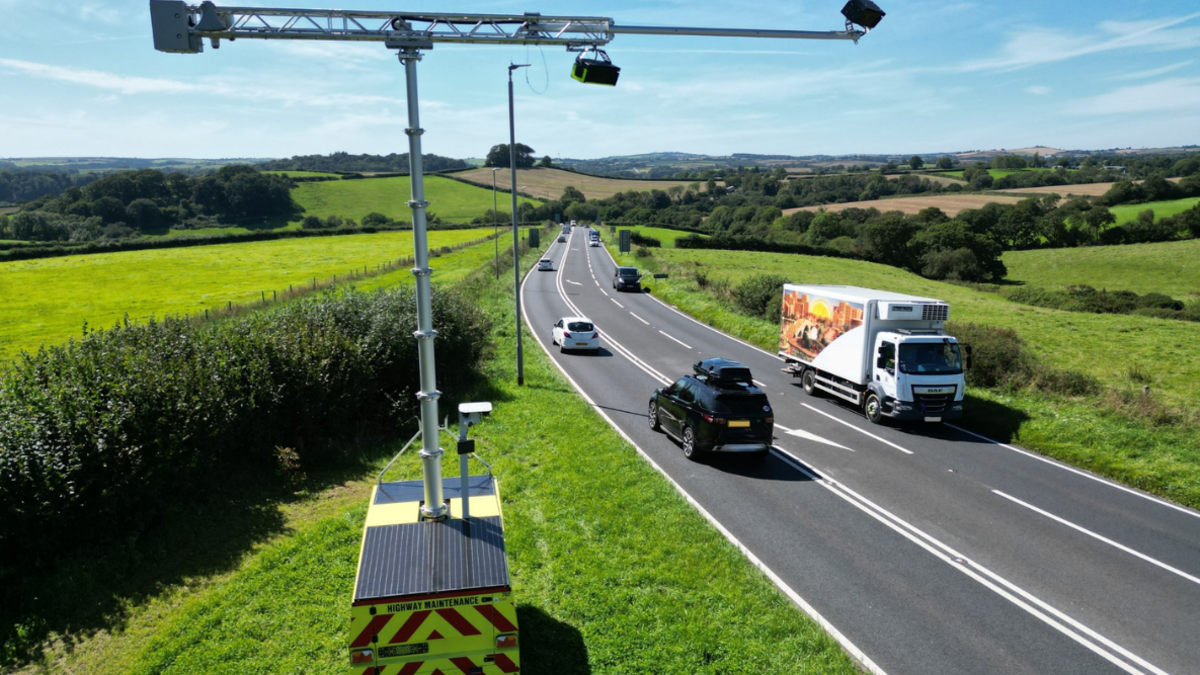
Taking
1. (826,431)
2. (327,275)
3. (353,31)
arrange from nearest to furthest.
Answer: (353,31)
(826,431)
(327,275)

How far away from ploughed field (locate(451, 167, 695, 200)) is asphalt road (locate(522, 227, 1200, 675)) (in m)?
114

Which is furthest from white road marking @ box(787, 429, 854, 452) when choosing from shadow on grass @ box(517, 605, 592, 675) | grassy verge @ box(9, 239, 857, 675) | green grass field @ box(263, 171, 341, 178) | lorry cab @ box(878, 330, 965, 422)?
green grass field @ box(263, 171, 341, 178)

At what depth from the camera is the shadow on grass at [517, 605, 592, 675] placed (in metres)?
7.11

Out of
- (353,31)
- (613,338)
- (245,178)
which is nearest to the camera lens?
(353,31)

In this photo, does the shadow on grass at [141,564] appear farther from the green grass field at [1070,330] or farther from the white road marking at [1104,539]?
the green grass field at [1070,330]

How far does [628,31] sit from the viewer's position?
6.96 metres

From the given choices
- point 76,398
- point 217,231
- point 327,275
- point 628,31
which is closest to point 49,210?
point 217,231

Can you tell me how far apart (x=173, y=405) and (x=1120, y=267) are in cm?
8502

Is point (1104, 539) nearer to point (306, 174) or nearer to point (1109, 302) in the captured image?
point (1109, 302)

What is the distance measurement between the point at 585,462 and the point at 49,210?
350 feet

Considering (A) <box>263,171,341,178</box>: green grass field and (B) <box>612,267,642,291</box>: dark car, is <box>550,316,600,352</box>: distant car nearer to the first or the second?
(B) <box>612,267,642,291</box>: dark car

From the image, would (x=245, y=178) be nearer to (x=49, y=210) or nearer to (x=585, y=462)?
(x=49, y=210)

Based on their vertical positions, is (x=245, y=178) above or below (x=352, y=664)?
above

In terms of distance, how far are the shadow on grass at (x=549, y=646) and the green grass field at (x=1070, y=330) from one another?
22.6 meters
